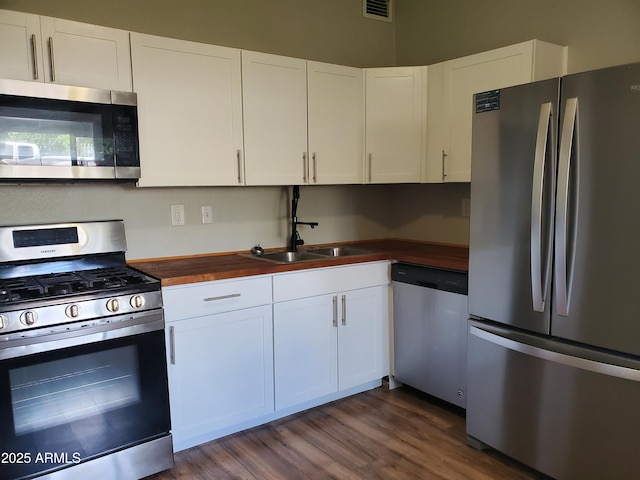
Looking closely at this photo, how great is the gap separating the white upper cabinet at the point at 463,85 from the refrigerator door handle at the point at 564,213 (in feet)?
2.69

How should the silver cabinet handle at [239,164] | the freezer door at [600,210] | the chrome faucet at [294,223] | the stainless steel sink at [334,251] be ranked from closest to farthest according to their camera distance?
the freezer door at [600,210] → the silver cabinet handle at [239,164] → the chrome faucet at [294,223] → the stainless steel sink at [334,251]

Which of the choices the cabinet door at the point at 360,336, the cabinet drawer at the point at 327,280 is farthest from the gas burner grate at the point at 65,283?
the cabinet door at the point at 360,336

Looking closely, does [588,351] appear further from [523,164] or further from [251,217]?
[251,217]

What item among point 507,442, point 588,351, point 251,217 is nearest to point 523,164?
point 588,351

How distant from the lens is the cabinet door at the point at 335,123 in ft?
9.73

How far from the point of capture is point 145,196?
2746 millimetres

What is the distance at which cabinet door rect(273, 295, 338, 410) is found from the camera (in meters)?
2.65

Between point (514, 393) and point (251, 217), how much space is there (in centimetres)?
183

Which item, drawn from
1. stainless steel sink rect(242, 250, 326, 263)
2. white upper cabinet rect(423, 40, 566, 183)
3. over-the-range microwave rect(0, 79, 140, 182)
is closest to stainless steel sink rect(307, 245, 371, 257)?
stainless steel sink rect(242, 250, 326, 263)

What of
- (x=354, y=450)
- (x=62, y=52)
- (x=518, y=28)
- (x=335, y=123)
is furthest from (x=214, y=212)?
(x=518, y=28)

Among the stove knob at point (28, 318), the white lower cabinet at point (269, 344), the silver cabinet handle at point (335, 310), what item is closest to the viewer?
the stove knob at point (28, 318)

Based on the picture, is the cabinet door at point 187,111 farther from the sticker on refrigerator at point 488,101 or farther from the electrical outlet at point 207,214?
the sticker on refrigerator at point 488,101

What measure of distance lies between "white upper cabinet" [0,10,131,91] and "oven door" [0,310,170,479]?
43.9 inches

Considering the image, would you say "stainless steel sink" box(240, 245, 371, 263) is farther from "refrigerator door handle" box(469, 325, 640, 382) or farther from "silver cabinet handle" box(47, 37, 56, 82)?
"silver cabinet handle" box(47, 37, 56, 82)
